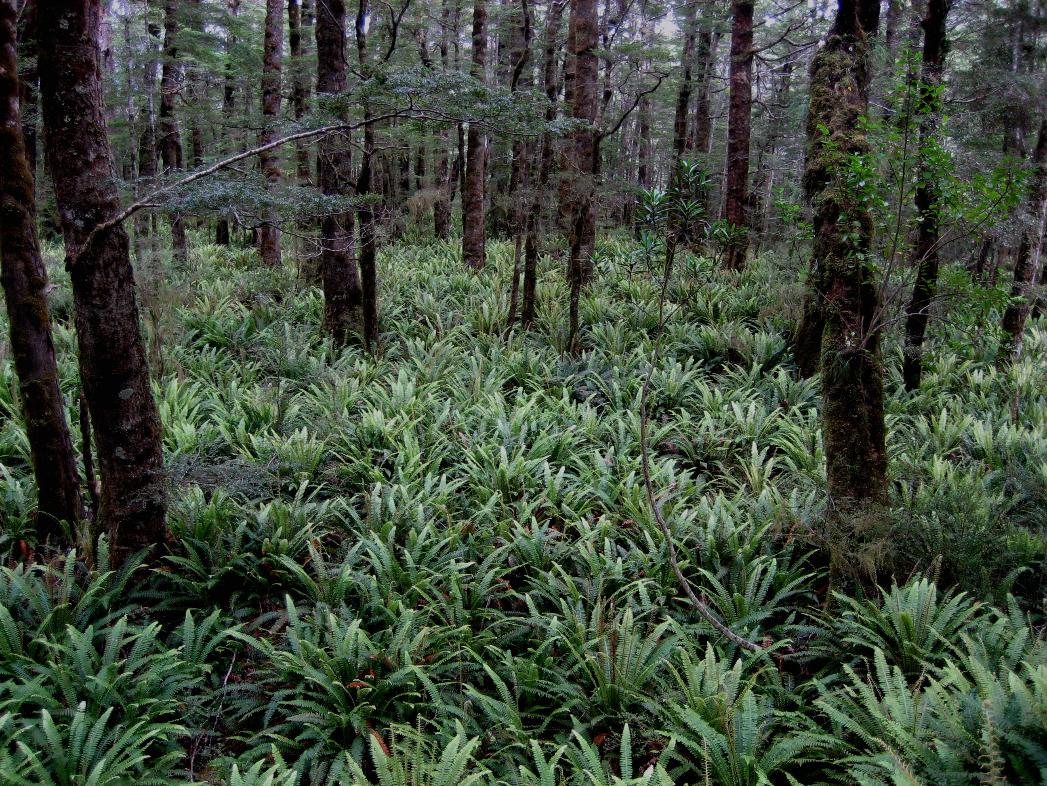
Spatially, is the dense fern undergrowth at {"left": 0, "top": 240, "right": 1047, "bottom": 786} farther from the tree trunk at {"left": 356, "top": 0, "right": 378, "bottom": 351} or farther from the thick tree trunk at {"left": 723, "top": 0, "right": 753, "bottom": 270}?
the thick tree trunk at {"left": 723, "top": 0, "right": 753, "bottom": 270}

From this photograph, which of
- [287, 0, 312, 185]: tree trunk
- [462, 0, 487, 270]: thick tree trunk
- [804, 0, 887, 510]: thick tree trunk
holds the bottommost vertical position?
[804, 0, 887, 510]: thick tree trunk

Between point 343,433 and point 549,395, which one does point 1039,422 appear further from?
point 343,433

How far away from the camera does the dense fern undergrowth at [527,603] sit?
2814 mm

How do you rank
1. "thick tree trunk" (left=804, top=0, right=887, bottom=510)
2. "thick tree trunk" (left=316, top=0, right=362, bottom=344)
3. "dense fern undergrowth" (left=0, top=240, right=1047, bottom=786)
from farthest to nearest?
"thick tree trunk" (left=316, top=0, right=362, bottom=344) < "thick tree trunk" (left=804, top=0, right=887, bottom=510) < "dense fern undergrowth" (left=0, top=240, right=1047, bottom=786)

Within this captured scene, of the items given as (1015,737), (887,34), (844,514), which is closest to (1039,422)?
(844,514)

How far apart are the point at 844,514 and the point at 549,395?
13.0 ft

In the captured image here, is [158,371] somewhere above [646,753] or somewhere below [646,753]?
above

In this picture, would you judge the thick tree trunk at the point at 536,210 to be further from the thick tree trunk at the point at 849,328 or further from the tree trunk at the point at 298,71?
the thick tree trunk at the point at 849,328

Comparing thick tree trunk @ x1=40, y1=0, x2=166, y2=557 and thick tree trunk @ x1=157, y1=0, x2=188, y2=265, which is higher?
thick tree trunk @ x1=157, y1=0, x2=188, y2=265

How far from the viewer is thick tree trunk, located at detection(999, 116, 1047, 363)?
24.0 feet

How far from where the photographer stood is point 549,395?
7.46m

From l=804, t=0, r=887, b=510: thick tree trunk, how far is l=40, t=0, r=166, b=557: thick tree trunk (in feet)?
13.4

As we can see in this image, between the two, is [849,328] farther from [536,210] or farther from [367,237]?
[367,237]

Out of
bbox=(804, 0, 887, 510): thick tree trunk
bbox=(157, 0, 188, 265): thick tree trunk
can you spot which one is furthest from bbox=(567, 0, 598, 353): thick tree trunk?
bbox=(157, 0, 188, 265): thick tree trunk
